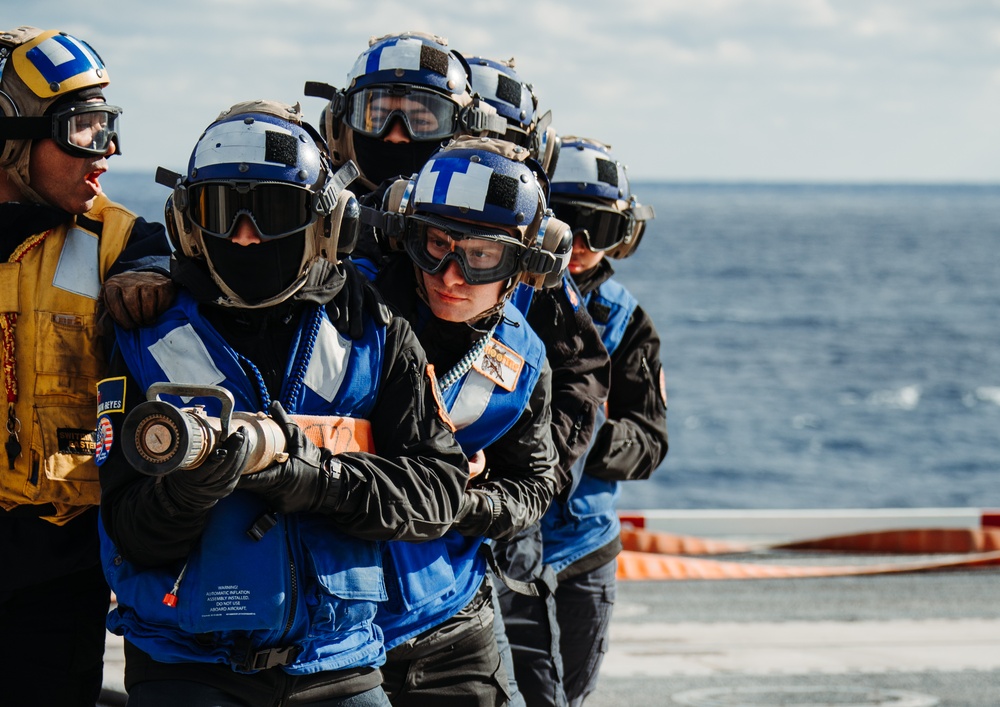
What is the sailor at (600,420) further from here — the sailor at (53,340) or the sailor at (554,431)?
the sailor at (53,340)

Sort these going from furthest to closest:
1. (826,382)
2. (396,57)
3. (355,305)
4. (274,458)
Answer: (826,382) < (396,57) < (355,305) < (274,458)

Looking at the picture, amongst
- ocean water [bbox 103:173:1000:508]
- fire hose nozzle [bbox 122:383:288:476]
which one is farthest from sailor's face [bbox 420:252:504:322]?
ocean water [bbox 103:173:1000:508]

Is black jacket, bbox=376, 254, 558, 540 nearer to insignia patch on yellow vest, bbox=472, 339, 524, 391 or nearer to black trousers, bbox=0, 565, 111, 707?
insignia patch on yellow vest, bbox=472, 339, 524, 391

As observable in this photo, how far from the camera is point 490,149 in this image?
163 inches

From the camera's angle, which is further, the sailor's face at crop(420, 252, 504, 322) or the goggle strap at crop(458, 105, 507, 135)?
the goggle strap at crop(458, 105, 507, 135)

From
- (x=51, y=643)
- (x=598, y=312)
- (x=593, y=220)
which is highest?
(x=593, y=220)

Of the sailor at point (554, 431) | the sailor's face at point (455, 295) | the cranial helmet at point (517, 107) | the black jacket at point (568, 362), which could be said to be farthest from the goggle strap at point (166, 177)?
the cranial helmet at point (517, 107)

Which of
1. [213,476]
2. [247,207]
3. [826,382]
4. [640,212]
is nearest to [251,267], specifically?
[247,207]

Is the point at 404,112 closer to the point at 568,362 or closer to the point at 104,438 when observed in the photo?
the point at 568,362

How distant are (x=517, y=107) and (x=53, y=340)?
7.70 feet

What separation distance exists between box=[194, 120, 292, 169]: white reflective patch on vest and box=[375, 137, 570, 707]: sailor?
0.67 m

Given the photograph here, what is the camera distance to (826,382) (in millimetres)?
56875

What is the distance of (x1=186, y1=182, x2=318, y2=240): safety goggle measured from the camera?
3373mm

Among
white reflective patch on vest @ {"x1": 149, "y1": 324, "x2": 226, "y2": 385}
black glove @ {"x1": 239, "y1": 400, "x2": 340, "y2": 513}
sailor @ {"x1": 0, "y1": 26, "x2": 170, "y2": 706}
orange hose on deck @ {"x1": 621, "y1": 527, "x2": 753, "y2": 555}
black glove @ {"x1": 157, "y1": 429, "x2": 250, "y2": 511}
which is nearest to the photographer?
black glove @ {"x1": 157, "y1": 429, "x2": 250, "y2": 511}
